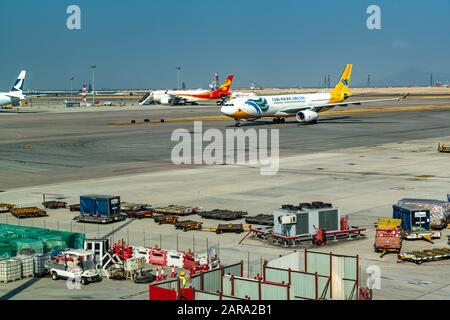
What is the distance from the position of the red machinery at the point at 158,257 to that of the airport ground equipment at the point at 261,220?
9.46 meters

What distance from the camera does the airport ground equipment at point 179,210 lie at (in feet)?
150

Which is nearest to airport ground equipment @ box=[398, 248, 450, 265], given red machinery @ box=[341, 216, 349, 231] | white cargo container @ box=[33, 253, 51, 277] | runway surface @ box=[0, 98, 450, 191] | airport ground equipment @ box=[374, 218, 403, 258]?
airport ground equipment @ box=[374, 218, 403, 258]

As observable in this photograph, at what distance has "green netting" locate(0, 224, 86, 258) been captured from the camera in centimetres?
3497

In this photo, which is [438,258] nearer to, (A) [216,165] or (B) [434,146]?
(A) [216,165]

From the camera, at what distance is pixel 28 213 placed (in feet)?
151

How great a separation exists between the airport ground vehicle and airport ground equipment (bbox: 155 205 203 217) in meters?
12.9

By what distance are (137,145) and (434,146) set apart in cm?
3530

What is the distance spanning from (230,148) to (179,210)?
38.7 metres

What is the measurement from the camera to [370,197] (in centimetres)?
5091

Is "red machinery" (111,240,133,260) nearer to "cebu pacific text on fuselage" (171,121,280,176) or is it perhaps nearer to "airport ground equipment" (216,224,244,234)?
"airport ground equipment" (216,224,244,234)

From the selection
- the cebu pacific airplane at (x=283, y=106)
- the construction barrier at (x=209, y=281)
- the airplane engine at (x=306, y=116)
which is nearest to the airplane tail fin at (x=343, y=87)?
the cebu pacific airplane at (x=283, y=106)

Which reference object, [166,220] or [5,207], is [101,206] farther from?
[5,207]

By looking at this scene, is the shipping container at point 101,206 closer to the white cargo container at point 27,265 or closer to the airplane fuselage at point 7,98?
the white cargo container at point 27,265
